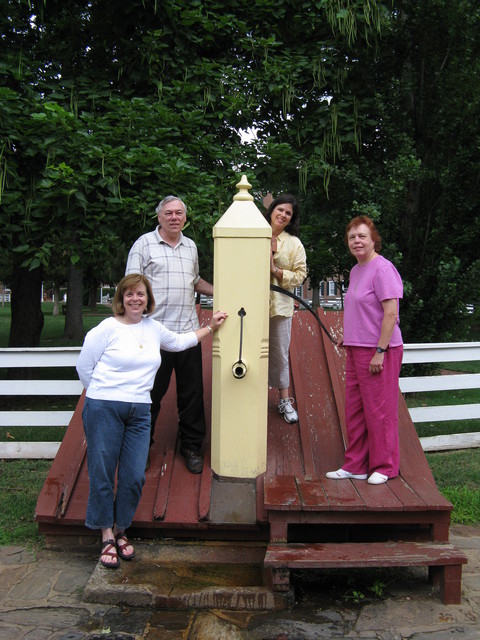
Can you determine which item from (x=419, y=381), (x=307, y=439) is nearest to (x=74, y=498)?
(x=307, y=439)

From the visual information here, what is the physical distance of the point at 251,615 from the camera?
3.52 m

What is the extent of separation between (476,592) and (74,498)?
8.37 feet

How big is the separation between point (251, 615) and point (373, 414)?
4.80ft

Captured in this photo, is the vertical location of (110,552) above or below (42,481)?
above

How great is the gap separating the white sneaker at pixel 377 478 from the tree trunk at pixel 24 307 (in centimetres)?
689

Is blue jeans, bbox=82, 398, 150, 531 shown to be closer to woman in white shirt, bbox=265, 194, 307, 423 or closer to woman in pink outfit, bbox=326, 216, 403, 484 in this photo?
woman in pink outfit, bbox=326, 216, 403, 484

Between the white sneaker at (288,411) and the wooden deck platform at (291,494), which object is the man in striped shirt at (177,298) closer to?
the wooden deck platform at (291,494)

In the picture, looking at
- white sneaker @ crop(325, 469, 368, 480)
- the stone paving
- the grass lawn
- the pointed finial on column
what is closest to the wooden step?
the stone paving

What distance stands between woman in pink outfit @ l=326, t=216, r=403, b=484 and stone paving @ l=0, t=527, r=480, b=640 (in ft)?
2.44

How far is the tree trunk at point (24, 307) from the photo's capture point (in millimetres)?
9945

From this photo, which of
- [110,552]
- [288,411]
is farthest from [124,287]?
[288,411]

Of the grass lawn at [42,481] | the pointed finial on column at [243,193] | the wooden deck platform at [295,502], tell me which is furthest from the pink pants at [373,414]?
the pointed finial on column at [243,193]

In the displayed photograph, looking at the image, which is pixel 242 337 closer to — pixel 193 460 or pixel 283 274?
pixel 283 274

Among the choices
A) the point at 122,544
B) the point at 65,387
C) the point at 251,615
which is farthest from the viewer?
the point at 65,387
